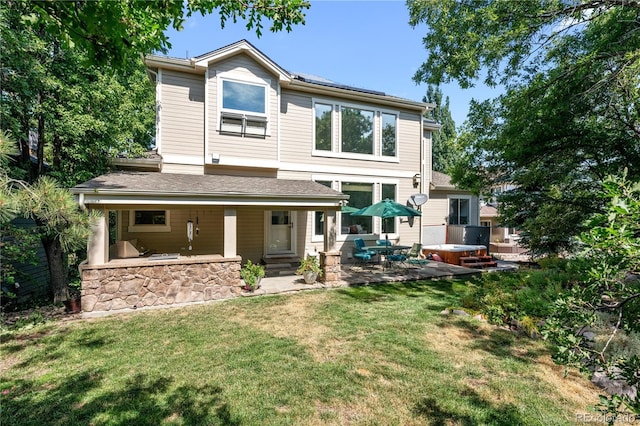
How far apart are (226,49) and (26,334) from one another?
9.45 m

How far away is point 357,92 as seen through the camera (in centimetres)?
1206

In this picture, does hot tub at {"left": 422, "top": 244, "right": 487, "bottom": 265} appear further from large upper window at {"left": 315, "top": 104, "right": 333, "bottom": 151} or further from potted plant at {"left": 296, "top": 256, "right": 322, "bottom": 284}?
potted plant at {"left": 296, "top": 256, "right": 322, "bottom": 284}

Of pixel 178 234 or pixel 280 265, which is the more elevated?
pixel 178 234

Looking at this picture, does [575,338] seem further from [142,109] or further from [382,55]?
[142,109]

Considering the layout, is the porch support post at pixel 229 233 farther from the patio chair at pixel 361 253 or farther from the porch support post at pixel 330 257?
the patio chair at pixel 361 253

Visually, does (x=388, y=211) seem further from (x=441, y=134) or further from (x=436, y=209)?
(x=441, y=134)

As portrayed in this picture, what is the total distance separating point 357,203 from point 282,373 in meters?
9.15

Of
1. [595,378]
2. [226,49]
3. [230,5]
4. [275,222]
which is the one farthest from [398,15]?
[595,378]

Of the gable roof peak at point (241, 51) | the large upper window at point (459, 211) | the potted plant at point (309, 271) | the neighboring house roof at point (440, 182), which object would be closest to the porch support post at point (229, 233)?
the potted plant at point (309, 271)

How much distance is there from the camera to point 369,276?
10320 millimetres

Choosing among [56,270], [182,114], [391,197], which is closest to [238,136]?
[182,114]

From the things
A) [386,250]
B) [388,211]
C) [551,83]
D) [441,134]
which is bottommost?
[386,250]

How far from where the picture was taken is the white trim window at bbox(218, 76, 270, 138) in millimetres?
10484

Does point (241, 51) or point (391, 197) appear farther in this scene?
point (391, 197)
